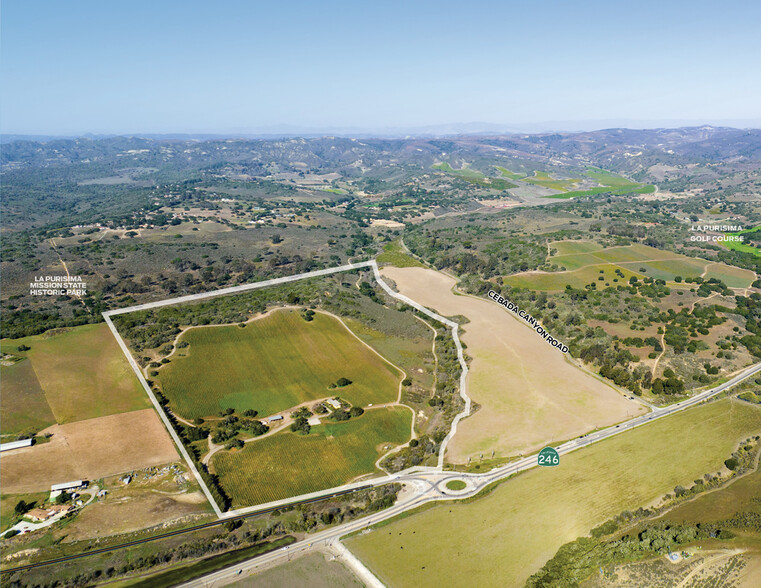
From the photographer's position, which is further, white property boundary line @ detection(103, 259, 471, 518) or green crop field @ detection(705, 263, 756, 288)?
green crop field @ detection(705, 263, 756, 288)

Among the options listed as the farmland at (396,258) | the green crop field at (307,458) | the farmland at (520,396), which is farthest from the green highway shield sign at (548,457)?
the farmland at (396,258)

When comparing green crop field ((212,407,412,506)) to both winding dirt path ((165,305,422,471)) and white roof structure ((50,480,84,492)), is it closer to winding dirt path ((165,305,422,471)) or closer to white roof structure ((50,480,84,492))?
winding dirt path ((165,305,422,471))

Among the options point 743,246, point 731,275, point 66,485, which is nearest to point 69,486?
point 66,485

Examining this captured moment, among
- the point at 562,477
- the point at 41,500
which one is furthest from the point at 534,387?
the point at 41,500

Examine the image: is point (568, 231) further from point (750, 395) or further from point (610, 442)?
point (610, 442)

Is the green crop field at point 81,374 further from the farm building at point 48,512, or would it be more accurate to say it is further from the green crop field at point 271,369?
the farm building at point 48,512

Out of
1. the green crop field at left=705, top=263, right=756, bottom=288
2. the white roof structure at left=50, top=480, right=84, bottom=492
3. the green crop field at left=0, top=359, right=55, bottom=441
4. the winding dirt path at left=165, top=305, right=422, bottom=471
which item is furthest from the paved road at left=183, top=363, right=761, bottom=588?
the green crop field at left=705, top=263, right=756, bottom=288
